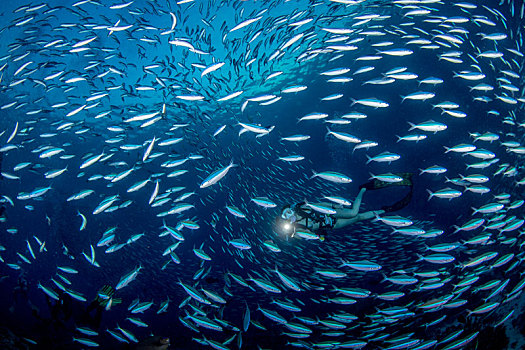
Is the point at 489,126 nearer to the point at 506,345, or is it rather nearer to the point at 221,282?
the point at 506,345

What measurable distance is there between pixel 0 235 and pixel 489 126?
139 ft

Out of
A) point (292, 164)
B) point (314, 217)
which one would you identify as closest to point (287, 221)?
point (314, 217)

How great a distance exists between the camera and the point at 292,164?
835 inches

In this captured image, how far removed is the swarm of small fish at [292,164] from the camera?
21.4 ft

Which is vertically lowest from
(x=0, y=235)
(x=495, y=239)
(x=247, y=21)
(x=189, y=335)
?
(x=0, y=235)

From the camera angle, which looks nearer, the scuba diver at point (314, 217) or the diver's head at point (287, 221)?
the scuba diver at point (314, 217)

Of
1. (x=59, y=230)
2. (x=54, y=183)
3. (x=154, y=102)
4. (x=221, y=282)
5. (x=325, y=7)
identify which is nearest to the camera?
(x=221, y=282)

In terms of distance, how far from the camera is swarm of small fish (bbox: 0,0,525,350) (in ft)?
21.4

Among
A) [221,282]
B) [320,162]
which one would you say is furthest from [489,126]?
[221,282]

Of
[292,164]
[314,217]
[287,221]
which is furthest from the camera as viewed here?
[292,164]

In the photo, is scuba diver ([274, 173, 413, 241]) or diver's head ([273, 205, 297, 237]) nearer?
scuba diver ([274, 173, 413, 241])

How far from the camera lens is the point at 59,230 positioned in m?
22.4

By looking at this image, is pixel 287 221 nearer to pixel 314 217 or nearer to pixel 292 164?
pixel 314 217

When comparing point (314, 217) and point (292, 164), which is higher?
point (314, 217)
